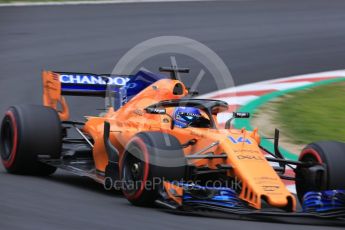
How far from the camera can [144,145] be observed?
312 inches

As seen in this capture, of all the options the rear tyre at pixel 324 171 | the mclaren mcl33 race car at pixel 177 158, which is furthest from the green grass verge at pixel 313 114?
the rear tyre at pixel 324 171

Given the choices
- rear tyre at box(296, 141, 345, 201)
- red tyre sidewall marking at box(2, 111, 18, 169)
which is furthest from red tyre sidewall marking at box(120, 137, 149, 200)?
red tyre sidewall marking at box(2, 111, 18, 169)

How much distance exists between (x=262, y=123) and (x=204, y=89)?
2577 millimetres

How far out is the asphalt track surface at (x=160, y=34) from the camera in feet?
49.4

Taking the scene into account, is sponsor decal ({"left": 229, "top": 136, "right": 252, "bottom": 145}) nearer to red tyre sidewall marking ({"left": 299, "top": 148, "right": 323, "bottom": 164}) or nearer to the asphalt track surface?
red tyre sidewall marking ({"left": 299, "top": 148, "right": 323, "bottom": 164})

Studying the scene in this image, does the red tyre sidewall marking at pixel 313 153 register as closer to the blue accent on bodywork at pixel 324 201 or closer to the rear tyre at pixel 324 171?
the rear tyre at pixel 324 171

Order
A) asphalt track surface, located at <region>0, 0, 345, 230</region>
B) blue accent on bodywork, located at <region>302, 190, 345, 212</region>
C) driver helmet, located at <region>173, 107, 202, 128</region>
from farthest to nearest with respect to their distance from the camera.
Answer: asphalt track surface, located at <region>0, 0, 345, 230</region> < driver helmet, located at <region>173, 107, 202, 128</region> < blue accent on bodywork, located at <region>302, 190, 345, 212</region>

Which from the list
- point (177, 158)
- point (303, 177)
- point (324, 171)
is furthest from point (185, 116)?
point (324, 171)

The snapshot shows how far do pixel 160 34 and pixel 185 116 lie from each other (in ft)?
29.9

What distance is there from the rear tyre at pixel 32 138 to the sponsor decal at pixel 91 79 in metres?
0.88

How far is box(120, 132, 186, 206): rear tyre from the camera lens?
7.79 metres

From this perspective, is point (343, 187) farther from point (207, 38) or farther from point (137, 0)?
point (137, 0)

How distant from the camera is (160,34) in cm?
1767

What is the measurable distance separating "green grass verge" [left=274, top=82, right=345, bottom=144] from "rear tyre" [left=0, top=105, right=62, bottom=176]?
324 cm
